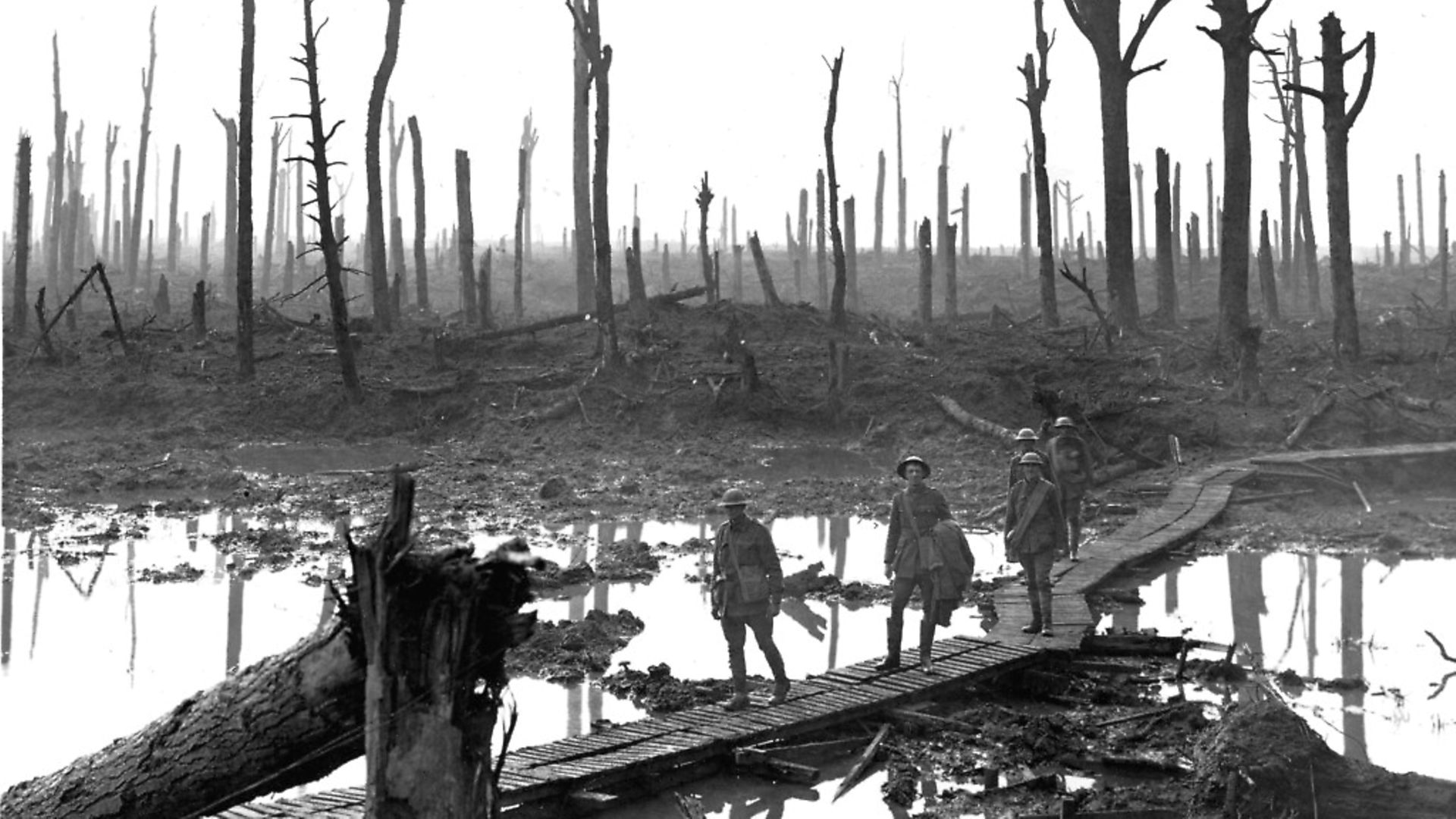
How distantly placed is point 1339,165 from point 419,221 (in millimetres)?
23822

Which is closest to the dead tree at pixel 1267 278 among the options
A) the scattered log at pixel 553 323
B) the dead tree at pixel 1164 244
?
the dead tree at pixel 1164 244

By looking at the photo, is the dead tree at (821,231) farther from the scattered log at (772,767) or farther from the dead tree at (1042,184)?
the scattered log at (772,767)

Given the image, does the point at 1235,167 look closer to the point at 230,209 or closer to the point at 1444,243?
the point at 1444,243

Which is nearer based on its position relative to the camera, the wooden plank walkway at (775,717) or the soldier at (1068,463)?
the wooden plank walkway at (775,717)

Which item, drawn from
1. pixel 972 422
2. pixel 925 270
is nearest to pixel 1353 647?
pixel 972 422

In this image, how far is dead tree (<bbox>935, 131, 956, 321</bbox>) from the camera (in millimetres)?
38688

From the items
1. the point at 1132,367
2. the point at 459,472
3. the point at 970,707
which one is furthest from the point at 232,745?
the point at 1132,367

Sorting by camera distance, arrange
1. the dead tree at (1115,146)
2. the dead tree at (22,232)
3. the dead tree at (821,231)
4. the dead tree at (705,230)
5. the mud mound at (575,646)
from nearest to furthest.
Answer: the mud mound at (575,646)
the dead tree at (1115,146)
the dead tree at (22,232)
the dead tree at (705,230)
the dead tree at (821,231)

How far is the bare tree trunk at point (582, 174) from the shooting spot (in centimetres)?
3812

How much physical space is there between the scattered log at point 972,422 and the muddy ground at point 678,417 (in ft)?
0.60

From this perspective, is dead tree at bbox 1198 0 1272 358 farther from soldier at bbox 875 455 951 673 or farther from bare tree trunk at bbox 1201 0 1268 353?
soldier at bbox 875 455 951 673

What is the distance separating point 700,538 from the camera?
16953 millimetres

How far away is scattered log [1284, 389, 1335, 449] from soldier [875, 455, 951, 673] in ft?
44.8

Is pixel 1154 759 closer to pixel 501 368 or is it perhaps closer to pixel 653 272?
pixel 501 368
